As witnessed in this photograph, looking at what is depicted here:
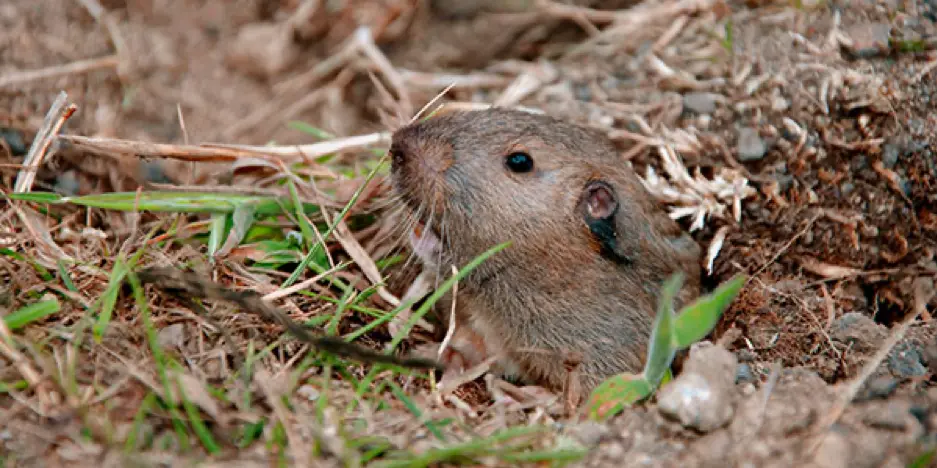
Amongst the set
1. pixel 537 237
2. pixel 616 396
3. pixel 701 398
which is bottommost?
pixel 616 396

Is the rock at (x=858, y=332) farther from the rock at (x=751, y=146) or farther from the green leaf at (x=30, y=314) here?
the green leaf at (x=30, y=314)

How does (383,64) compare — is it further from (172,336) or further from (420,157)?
(172,336)

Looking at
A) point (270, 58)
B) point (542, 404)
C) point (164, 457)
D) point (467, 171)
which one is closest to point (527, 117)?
point (467, 171)

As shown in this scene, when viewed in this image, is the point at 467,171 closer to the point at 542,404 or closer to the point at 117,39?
the point at 542,404

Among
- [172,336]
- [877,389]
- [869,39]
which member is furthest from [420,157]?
[869,39]

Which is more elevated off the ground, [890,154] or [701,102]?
[701,102]

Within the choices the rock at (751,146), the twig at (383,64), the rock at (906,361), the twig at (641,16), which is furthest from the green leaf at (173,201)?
the rock at (906,361)
